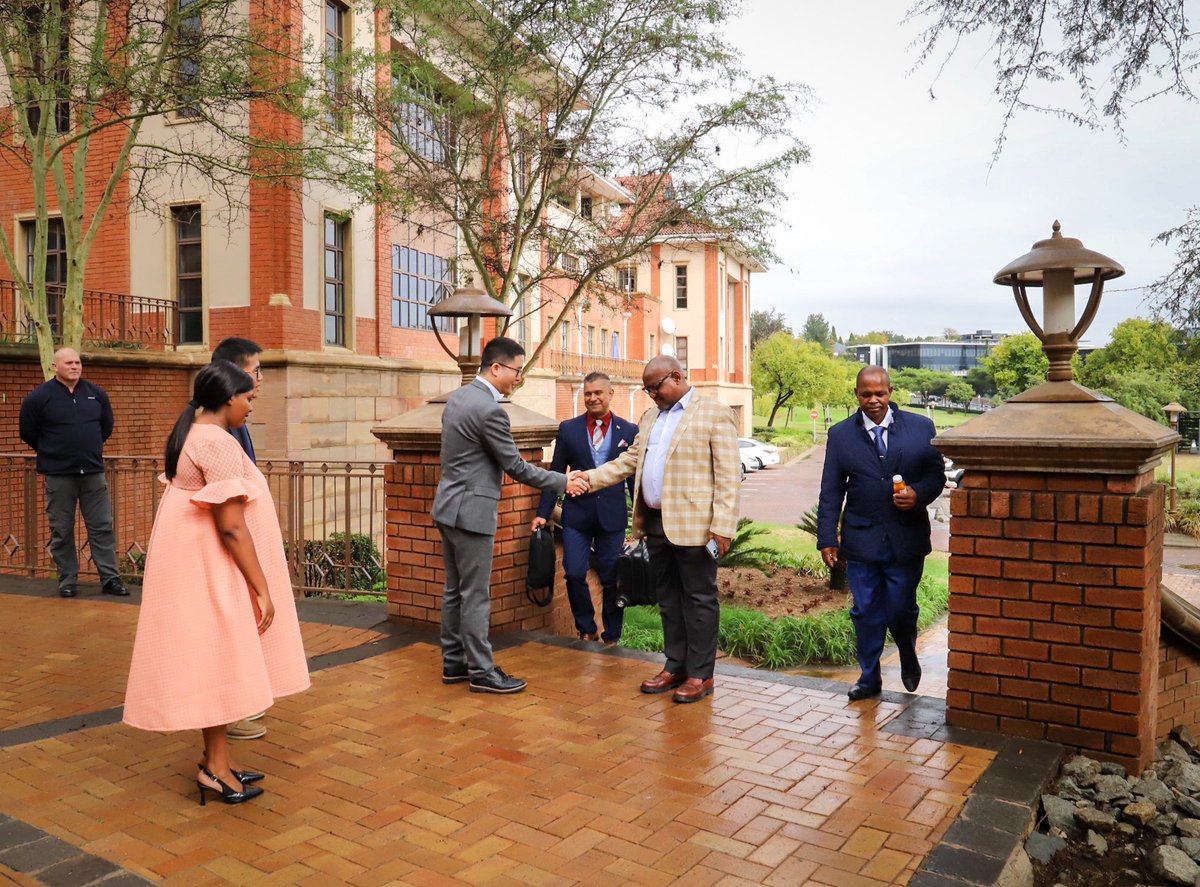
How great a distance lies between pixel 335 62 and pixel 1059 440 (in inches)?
462

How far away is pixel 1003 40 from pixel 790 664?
216 inches

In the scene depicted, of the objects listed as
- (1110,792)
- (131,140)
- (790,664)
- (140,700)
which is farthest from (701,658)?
(131,140)

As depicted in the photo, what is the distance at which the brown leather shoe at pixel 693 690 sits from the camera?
16.1ft

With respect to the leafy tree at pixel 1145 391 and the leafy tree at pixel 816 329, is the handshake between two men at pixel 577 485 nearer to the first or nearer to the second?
the leafy tree at pixel 1145 391

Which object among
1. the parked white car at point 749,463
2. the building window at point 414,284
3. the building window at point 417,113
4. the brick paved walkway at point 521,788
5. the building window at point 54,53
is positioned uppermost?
the building window at point 417,113

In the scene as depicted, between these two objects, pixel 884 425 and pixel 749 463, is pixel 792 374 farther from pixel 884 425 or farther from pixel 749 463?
pixel 884 425

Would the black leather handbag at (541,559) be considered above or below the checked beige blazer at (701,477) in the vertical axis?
below

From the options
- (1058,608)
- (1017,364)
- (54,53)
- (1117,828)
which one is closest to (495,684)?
(1058,608)

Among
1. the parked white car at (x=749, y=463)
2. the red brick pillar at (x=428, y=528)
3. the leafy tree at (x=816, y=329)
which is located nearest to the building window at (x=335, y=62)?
the red brick pillar at (x=428, y=528)

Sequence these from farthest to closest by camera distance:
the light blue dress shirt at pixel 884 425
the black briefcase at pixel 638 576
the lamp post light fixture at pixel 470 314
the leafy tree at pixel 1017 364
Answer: the leafy tree at pixel 1017 364 → the lamp post light fixture at pixel 470 314 → the black briefcase at pixel 638 576 → the light blue dress shirt at pixel 884 425

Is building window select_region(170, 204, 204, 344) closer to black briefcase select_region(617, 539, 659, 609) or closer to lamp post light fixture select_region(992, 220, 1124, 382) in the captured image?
black briefcase select_region(617, 539, 659, 609)

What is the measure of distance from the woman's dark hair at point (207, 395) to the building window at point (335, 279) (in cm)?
1340

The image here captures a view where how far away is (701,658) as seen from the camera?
5.05 meters

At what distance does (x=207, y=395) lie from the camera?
12.1 feet
